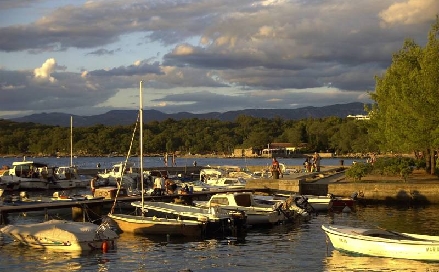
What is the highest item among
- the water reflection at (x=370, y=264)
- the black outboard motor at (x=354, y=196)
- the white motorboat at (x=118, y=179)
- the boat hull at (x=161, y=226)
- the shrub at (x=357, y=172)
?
the shrub at (x=357, y=172)

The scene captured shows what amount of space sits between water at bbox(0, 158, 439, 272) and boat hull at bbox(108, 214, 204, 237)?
508mm

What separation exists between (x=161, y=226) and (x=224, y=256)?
5.80 m

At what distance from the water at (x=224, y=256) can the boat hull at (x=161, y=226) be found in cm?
51

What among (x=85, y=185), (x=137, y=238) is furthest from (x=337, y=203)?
(x=85, y=185)

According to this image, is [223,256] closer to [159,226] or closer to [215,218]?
[215,218]

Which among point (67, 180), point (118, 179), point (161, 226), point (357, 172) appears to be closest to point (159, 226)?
point (161, 226)

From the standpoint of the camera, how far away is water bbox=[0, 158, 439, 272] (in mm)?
26219

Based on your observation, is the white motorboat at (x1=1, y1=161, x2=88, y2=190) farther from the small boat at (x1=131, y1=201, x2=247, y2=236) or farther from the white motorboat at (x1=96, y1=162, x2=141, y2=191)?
the small boat at (x1=131, y1=201, x2=247, y2=236)

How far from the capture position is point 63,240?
2916cm

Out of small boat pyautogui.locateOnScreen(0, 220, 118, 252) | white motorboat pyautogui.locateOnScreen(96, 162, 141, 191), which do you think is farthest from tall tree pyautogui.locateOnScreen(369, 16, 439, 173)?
small boat pyautogui.locateOnScreen(0, 220, 118, 252)

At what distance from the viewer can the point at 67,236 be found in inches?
1144

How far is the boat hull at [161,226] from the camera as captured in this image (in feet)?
109

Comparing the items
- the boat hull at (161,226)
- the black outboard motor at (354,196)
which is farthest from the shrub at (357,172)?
the boat hull at (161,226)

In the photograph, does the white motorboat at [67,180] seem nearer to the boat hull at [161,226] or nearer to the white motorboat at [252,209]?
the white motorboat at [252,209]
